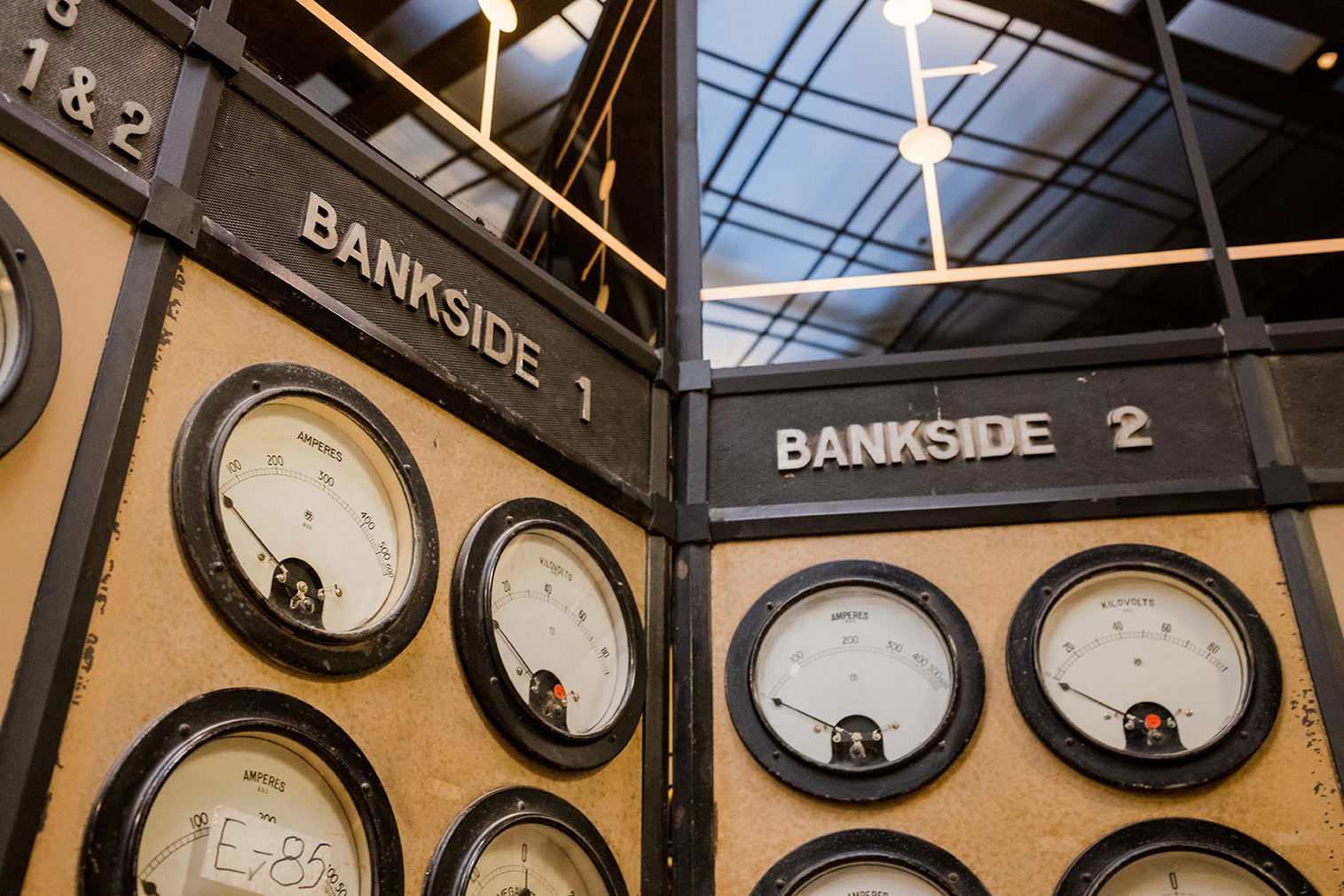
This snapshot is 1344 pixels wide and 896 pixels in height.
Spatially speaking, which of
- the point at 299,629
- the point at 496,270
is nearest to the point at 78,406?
the point at 299,629

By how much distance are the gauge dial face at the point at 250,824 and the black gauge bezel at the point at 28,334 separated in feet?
2.24

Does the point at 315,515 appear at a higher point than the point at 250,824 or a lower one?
higher

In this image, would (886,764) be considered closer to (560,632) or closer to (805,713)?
(805,713)

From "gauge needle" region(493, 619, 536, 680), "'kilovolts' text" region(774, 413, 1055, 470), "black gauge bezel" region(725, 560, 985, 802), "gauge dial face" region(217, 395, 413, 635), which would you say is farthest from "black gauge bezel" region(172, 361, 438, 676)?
"'kilovolts' text" region(774, 413, 1055, 470)

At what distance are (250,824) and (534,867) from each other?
85 cm

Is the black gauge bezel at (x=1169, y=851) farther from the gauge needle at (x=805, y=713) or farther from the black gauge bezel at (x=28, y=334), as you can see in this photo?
the black gauge bezel at (x=28, y=334)

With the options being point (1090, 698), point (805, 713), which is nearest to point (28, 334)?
point (805, 713)

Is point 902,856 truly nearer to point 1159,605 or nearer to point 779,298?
point 1159,605

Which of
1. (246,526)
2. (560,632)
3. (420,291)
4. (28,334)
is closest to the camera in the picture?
(28,334)

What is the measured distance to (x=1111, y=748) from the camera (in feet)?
10.2

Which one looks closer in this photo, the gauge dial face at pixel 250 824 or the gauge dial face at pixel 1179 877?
the gauge dial face at pixel 250 824

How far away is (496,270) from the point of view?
3.23 meters

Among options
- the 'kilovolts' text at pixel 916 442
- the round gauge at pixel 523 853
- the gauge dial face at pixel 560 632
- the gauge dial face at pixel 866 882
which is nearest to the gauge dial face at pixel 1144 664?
the 'kilovolts' text at pixel 916 442

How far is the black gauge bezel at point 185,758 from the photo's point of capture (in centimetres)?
190
